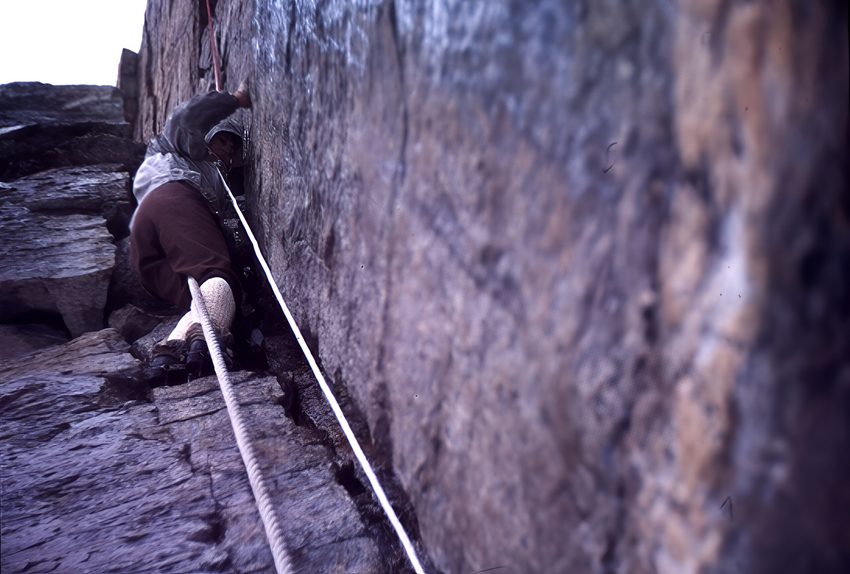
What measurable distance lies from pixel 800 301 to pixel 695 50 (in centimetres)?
24

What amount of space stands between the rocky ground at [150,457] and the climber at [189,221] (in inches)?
6.6

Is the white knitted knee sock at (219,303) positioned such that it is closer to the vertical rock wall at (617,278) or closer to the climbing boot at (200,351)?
the climbing boot at (200,351)

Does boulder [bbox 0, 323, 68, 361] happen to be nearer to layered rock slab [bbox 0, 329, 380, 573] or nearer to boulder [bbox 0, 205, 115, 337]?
boulder [bbox 0, 205, 115, 337]

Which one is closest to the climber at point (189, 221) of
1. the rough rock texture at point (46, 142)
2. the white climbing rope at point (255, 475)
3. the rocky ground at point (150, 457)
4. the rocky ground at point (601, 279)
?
the rocky ground at point (150, 457)

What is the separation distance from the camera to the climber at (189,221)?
5.78 feet

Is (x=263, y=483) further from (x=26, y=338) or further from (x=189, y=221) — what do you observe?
(x=26, y=338)

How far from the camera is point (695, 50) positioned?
42 cm

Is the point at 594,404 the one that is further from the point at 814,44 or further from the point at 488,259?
the point at 814,44

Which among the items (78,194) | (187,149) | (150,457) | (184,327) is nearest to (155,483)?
(150,457)

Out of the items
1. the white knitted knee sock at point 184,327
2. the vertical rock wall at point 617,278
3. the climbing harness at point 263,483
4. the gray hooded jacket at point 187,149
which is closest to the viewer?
the vertical rock wall at point 617,278

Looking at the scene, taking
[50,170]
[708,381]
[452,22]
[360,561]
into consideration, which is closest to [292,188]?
[452,22]

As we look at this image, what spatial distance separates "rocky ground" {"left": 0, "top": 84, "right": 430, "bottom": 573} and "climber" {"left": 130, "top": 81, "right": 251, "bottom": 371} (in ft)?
0.55

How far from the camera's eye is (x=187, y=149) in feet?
7.71

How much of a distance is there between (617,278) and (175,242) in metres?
2.01
